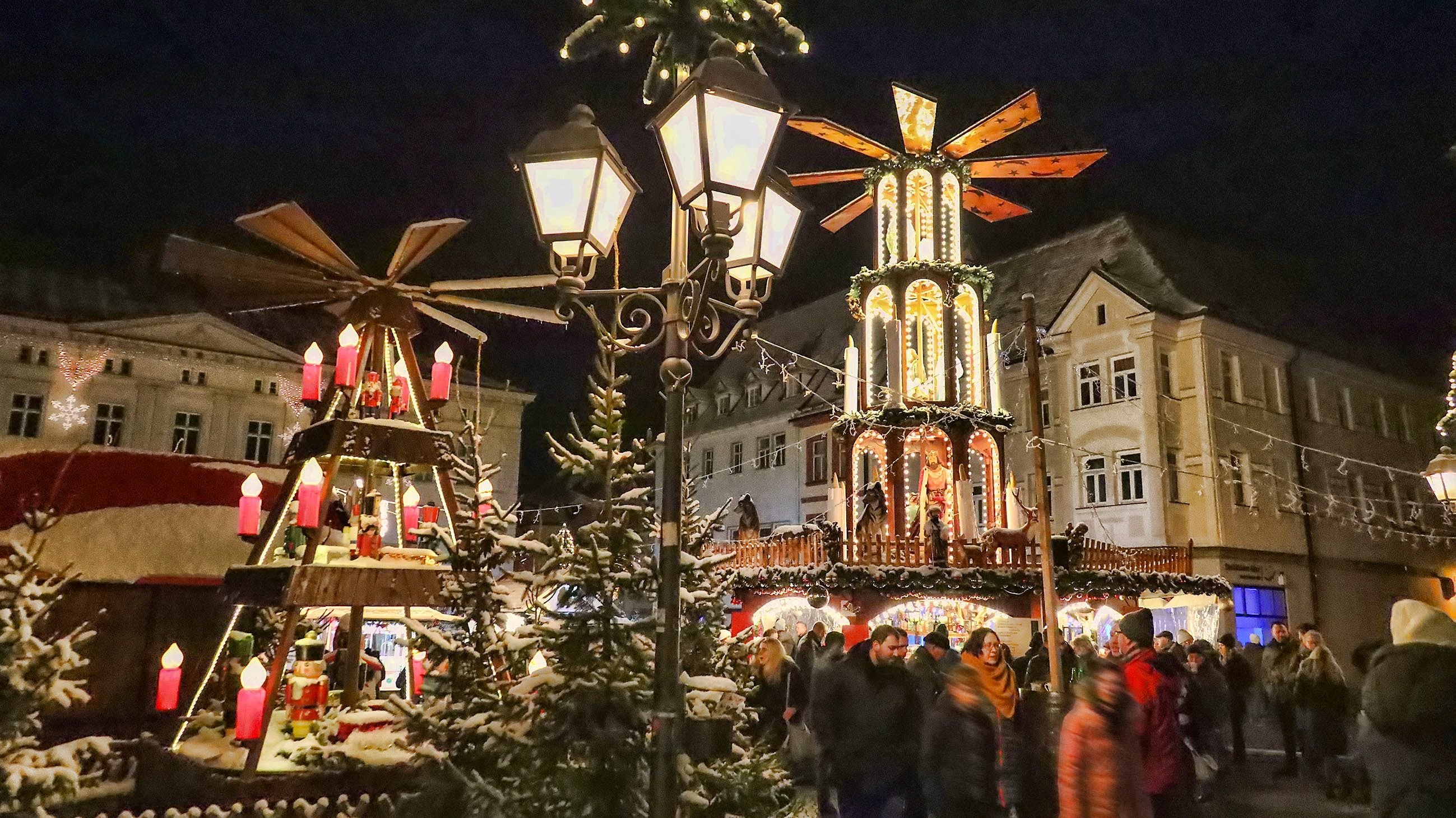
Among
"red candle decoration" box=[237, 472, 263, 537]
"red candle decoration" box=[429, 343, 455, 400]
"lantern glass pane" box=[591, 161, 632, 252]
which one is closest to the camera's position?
"lantern glass pane" box=[591, 161, 632, 252]

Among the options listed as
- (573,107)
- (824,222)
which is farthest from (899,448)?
(573,107)

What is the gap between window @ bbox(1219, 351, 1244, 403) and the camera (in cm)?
2669

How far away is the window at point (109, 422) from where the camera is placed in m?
31.1

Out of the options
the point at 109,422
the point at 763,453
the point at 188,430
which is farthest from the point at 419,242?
the point at 763,453

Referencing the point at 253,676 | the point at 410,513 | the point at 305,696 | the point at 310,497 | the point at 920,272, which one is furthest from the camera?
the point at 920,272

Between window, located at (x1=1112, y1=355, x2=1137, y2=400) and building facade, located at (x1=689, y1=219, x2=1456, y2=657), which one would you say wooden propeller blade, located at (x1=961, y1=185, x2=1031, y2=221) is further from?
window, located at (x1=1112, y1=355, x2=1137, y2=400)

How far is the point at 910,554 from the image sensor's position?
18578mm

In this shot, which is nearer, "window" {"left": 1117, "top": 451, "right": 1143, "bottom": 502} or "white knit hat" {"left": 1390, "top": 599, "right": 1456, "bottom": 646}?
"white knit hat" {"left": 1390, "top": 599, "right": 1456, "bottom": 646}

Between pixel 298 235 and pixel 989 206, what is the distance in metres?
21.3

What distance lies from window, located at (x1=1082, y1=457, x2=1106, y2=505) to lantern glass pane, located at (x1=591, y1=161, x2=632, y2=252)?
986 inches

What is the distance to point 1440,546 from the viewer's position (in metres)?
31.2

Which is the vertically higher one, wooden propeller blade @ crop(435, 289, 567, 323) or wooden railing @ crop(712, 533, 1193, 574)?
wooden propeller blade @ crop(435, 289, 567, 323)

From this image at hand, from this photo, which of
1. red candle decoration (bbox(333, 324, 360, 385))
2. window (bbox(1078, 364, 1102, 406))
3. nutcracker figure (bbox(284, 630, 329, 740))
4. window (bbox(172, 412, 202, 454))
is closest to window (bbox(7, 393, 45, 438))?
window (bbox(172, 412, 202, 454))

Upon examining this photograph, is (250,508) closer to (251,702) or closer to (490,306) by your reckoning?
(251,702)
